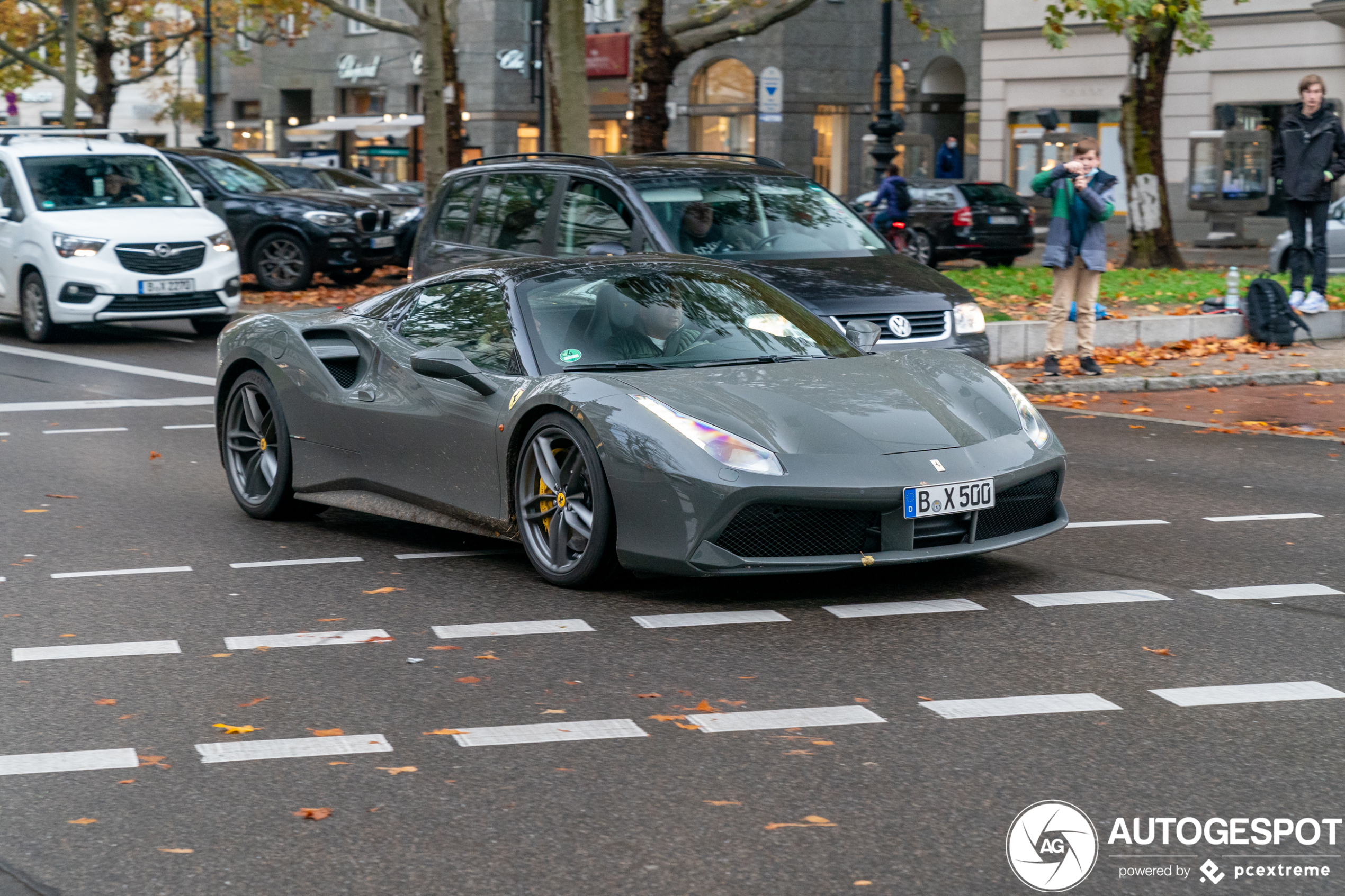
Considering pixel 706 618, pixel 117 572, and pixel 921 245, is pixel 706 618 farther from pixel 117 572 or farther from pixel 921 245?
pixel 921 245

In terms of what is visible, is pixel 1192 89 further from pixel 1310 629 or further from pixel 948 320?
pixel 1310 629

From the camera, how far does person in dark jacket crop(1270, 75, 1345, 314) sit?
1576 centimetres

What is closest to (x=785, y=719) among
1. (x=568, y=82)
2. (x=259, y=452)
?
(x=259, y=452)

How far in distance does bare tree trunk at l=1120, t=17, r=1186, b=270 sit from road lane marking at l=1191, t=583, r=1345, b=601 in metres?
18.7

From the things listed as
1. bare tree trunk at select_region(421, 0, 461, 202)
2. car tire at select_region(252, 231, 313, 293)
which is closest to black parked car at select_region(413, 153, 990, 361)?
car tire at select_region(252, 231, 313, 293)

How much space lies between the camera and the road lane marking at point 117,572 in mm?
7184

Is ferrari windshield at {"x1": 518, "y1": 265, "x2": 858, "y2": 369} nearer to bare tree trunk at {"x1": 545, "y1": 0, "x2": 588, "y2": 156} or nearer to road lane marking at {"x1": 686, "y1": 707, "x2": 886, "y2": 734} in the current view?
road lane marking at {"x1": 686, "y1": 707, "x2": 886, "y2": 734}

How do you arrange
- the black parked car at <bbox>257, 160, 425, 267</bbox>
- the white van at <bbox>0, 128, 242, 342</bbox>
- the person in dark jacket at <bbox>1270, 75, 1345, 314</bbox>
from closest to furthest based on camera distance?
the person in dark jacket at <bbox>1270, 75, 1345, 314</bbox>
the white van at <bbox>0, 128, 242, 342</bbox>
the black parked car at <bbox>257, 160, 425, 267</bbox>

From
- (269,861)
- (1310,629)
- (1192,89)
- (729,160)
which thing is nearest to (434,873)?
(269,861)

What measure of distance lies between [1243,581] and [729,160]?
22.4 feet

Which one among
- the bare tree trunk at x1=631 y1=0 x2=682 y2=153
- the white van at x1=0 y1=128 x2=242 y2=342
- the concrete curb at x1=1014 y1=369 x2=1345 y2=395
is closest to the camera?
the concrete curb at x1=1014 y1=369 x2=1345 y2=395

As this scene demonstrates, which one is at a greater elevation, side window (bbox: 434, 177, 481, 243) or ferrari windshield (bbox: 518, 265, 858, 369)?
side window (bbox: 434, 177, 481, 243)

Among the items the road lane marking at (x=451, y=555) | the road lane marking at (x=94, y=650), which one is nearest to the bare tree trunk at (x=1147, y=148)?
the road lane marking at (x=451, y=555)

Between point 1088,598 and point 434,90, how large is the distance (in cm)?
2003
